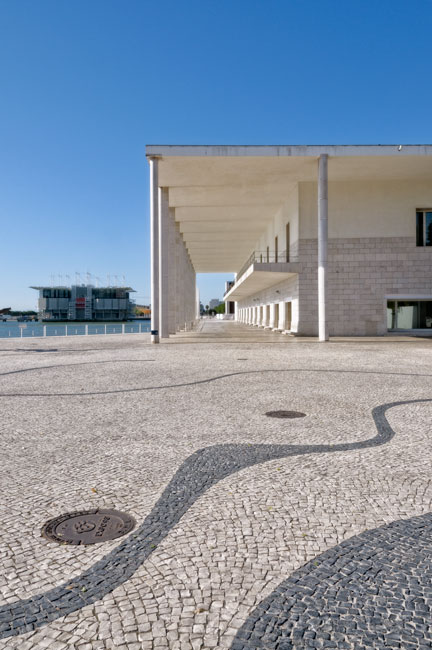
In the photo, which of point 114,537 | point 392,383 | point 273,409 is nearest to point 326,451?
point 273,409

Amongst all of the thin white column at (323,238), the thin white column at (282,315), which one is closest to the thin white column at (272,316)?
the thin white column at (282,315)

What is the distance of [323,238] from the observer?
997 inches

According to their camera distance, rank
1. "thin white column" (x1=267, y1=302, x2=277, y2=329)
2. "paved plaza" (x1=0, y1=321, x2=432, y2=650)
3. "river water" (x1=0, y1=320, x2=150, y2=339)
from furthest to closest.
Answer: "thin white column" (x1=267, y1=302, x2=277, y2=329), "river water" (x1=0, y1=320, x2=150, y2=339), "paved plaza" (x1=0, y1=321, x2=432, y2=650)

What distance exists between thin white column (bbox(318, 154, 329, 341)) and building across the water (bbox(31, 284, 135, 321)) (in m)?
110

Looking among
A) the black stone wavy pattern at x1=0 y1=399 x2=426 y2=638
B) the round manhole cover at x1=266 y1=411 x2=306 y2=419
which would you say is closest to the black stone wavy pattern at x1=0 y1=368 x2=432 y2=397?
the round manhole cover at x1=266 y1=411 x2=306 y2=419

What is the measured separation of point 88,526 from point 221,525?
997 mm

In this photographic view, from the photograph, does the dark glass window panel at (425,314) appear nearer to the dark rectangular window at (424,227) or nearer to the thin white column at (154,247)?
the dark rectangular window at (424,227)

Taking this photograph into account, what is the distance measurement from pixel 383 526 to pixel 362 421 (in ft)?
11.4

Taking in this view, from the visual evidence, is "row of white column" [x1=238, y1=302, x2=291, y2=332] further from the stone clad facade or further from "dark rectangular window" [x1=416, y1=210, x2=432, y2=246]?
"dark rectangular window" [x1=416, y1=210, x2=432, y2=246]

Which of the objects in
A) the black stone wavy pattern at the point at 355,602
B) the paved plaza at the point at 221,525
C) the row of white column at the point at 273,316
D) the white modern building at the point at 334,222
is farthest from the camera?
the row of white column at the point at 273,316

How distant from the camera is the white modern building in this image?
80.8 feet

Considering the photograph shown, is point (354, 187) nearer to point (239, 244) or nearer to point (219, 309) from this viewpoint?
point (239, 244)

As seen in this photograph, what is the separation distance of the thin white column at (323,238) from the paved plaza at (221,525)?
17066 millimetres

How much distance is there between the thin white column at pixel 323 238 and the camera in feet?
81.3
